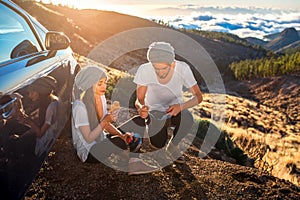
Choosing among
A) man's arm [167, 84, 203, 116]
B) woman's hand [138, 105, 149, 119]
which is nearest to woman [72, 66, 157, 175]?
woman's hand [138, 105, 149, 119]

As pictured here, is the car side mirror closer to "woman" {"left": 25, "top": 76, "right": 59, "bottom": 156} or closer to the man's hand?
"woman" {"left": 25, "top": 76, "right": 59, "bottom": 156}

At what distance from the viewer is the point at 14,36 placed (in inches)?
112

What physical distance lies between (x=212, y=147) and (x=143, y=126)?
8.69ft

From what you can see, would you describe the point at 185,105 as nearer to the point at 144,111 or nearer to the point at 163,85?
the point at 163,85

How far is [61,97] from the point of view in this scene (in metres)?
2.87

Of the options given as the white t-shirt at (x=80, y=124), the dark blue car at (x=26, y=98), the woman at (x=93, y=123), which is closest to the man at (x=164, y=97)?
the woman at (x=93, y=123)

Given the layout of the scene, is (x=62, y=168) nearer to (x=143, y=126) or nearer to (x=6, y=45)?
(x=143, y=126)

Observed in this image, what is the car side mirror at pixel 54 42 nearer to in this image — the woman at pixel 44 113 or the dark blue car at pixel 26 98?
the dark blue car at pixel 26 98

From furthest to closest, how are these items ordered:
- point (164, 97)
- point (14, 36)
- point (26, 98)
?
1. point (164, 97)
2. point (14, 36)
3. point (26, 98)

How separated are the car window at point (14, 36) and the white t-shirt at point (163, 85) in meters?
1.18

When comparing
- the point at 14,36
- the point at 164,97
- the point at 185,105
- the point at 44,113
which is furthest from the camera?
the point at 164,97

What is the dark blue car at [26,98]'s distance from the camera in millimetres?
1775

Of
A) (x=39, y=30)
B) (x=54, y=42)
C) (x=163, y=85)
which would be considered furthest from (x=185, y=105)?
(x=39, y=30)

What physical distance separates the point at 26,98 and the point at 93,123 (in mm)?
1185
